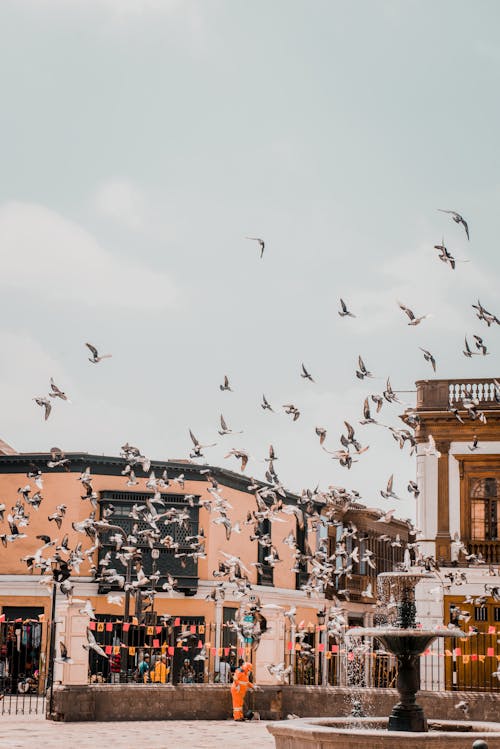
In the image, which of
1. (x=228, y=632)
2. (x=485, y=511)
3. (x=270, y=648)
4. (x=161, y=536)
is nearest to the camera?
(x=270, y=648)

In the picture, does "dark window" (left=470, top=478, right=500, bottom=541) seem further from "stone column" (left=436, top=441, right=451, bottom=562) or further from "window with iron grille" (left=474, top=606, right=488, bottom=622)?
"window with iron grille" (left=474, top=606, right=488, bottom=622)

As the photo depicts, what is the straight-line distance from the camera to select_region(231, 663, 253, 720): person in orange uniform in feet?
77.1

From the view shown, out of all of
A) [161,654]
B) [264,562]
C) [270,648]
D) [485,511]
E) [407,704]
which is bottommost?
[407,704]

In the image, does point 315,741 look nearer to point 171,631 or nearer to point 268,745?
point 268,745

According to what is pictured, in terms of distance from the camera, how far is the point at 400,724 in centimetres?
1636

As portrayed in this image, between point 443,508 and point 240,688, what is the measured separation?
1396 cm

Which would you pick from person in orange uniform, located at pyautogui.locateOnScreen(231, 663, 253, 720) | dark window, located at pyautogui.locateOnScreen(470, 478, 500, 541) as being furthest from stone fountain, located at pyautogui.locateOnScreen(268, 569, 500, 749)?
dark window, located at pyautogui.locateOnScreen(470, 478, 500, 541)

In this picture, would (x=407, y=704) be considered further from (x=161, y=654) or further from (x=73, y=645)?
(x=161, y=654)

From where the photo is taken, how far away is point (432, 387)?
→ 36969 millimetres

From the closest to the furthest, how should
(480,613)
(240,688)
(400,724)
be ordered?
1. (400,724)
2. (240,688)
3. (480,613)

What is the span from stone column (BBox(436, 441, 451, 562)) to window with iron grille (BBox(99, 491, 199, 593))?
8.21m

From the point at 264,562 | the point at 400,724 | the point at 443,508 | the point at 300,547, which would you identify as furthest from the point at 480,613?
the point at 400,724

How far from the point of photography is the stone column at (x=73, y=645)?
895 inches

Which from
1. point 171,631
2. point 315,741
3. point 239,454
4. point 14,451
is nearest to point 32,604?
point 14,451
